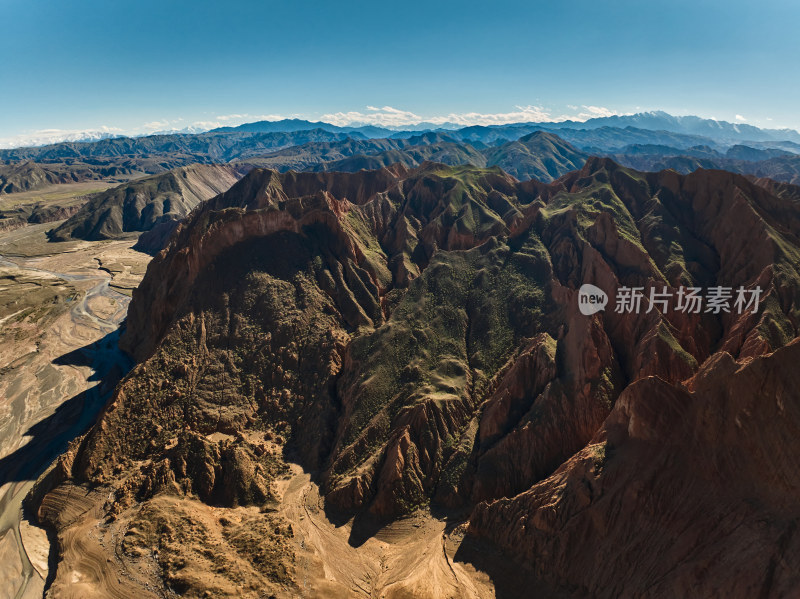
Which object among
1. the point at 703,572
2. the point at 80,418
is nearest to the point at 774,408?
the point at 703,572

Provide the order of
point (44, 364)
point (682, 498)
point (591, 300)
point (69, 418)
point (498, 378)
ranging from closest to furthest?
point (682, 498) → point (498, 378) → point (591, 300) → point (69, 418) → point (44, 364)

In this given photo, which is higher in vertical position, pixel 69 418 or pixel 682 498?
pixel 682 498

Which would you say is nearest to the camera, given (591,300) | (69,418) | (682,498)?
(682,498)

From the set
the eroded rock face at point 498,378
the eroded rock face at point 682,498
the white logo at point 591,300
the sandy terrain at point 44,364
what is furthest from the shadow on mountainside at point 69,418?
the white logo at point 591,300

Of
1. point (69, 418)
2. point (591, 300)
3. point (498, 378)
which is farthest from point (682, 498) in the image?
point (69, 418)

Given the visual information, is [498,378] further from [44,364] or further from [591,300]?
[44,364]
